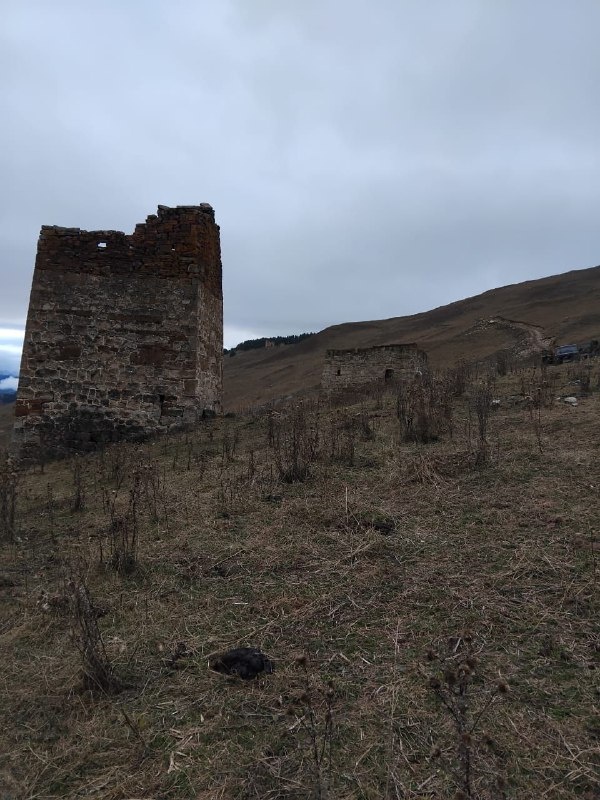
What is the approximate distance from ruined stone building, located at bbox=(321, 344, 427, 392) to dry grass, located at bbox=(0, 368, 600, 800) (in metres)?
10.2

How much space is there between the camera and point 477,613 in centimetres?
301

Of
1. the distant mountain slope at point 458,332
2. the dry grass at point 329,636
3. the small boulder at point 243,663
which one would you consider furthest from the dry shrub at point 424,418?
the distant mountain slope at point 458,332

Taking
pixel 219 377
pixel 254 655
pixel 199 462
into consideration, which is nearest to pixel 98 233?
pixel 219 377

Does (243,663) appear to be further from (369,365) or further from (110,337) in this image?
(369,365)

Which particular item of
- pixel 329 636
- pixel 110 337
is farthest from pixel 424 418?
pixel 110 337

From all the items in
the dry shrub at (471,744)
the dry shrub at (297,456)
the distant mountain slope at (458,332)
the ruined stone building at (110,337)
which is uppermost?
the distant mountain slope at (458,332)

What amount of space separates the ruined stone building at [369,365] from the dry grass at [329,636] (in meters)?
10.2

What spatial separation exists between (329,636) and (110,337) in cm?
818

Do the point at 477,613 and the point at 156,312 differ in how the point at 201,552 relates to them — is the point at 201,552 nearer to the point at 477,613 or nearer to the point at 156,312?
the point at 477,613

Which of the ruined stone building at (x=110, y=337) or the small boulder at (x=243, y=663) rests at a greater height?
the ruined stone building at (x=110, y=337)

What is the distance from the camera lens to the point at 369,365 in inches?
638

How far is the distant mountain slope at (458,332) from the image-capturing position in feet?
107

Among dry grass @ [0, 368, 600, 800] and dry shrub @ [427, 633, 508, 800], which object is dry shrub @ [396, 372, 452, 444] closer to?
dry grass @ [0, 368, 600, 800]

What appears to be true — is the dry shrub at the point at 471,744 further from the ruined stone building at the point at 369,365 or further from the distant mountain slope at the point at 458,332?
the distant mountain slope at the point at 458,332
